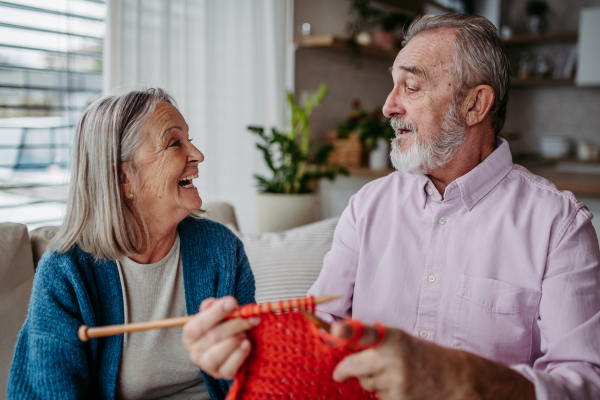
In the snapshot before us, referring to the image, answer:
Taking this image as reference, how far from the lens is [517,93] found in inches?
228

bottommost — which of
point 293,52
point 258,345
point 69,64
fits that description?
point 258,345

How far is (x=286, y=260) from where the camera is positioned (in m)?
1.76

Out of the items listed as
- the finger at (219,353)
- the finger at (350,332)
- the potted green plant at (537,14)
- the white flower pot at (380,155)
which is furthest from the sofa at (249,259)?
the potted green plant at (537,14)

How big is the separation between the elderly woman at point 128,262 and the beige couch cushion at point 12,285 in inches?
13.7

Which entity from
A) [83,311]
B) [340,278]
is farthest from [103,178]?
[340,278]

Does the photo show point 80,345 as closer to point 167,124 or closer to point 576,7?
point 167,124

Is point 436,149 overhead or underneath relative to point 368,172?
overhead

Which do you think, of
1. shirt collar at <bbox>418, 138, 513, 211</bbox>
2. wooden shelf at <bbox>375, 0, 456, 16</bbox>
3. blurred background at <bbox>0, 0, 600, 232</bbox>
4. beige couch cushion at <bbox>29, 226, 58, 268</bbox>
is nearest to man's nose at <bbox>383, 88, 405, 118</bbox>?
shirt collar at <bbox>418, 138, 513, 211</bbox>

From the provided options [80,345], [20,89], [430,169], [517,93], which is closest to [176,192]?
[80,345]

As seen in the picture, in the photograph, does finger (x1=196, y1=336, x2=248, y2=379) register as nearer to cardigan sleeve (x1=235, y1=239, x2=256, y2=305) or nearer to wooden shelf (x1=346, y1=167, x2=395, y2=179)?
cardigan sleeve (x1=235, y1=239, x2=256, y2=305)

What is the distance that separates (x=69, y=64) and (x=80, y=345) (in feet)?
5.79

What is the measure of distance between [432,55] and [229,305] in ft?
2.95

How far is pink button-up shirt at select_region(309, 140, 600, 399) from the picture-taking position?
3.40ft

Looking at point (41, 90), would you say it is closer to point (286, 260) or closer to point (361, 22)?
point (286, 260)
